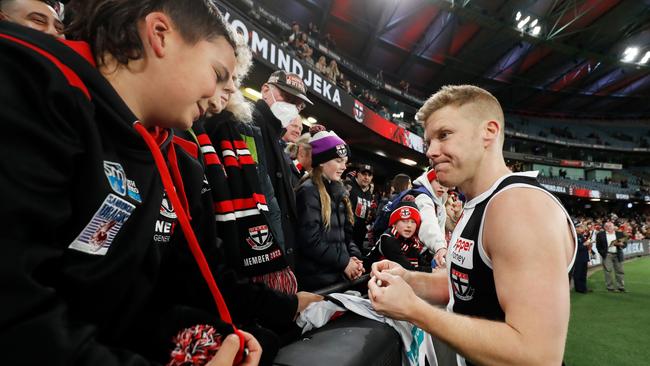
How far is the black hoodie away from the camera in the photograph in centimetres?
44

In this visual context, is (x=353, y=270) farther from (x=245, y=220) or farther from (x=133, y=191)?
(x=133, y=191)

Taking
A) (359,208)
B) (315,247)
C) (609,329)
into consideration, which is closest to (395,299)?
(315,247)

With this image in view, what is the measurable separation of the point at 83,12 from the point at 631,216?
40.6 meters

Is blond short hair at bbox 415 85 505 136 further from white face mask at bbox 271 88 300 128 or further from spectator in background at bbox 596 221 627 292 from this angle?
spectator in background at bbox 596 221 627 292

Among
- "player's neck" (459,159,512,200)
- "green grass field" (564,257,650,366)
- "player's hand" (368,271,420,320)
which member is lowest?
"green grass field" (564,257,650,366)

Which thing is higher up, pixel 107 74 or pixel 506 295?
pixel 107 74

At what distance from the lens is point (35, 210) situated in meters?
0.46

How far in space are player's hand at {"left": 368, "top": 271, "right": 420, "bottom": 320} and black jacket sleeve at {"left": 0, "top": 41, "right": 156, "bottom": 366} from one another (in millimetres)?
859

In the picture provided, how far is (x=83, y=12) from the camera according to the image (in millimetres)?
790

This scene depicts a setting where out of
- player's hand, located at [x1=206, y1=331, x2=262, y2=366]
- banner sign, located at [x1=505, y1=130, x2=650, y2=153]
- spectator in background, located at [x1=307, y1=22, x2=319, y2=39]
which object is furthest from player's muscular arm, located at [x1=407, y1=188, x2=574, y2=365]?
banner sign, located at [x1=505, y1=130, x2=650, y2=153]

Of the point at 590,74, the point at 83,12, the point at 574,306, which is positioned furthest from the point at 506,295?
the point at 590,74

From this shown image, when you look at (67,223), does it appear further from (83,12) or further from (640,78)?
(640,78)

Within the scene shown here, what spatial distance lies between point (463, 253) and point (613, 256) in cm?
879

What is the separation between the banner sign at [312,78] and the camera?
19.4ft
